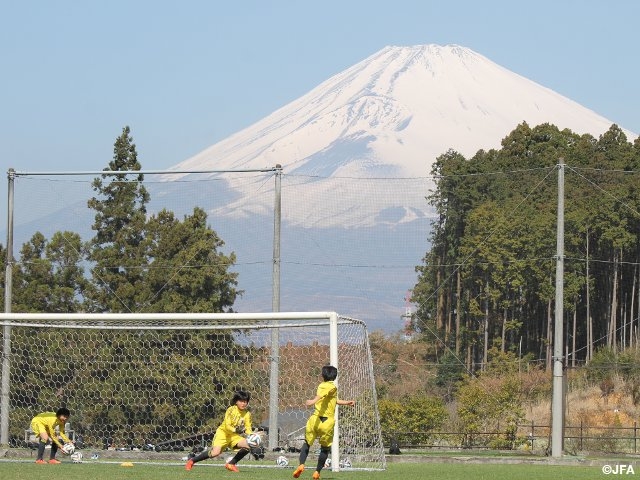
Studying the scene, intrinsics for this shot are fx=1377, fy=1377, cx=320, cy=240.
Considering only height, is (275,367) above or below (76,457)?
above

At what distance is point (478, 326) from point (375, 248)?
70.2 feet

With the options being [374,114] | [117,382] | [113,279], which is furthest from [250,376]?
[374,114]

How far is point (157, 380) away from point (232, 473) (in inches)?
328

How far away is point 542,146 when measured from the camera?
73.8 metres

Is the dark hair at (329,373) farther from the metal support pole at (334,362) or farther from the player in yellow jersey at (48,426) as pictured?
the player in yellow jersey at (48,426)

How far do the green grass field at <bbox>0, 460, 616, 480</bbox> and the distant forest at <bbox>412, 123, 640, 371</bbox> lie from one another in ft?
49.8

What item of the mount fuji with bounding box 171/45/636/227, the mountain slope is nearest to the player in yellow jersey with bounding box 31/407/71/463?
the mount fuji with bounding box 171/45/636/227

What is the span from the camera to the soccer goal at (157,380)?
1026 inches

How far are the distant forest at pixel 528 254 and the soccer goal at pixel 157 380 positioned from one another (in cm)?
1033

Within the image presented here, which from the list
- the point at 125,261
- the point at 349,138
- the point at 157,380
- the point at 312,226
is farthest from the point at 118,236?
the point at 349,138

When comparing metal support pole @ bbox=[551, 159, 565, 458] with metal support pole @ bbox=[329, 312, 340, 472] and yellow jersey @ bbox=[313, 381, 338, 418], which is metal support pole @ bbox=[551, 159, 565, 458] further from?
yellow jersey @ bbox=[313, 381, 338, 418]

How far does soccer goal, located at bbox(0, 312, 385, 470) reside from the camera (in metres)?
26.1

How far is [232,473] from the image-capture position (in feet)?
62.1

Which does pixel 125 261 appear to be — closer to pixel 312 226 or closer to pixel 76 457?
pixel 312 226
